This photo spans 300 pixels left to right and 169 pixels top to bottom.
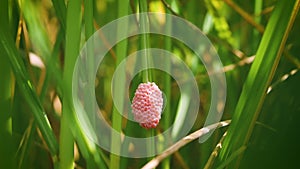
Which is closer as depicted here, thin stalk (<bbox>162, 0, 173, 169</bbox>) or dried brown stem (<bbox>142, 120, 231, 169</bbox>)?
dried brown stem (<bbox>142, 120, 231, 169</bbox>)

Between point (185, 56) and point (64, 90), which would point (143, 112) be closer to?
point (64, 90)

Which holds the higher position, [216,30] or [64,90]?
[216,30]

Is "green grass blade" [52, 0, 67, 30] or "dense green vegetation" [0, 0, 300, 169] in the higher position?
"green grass blade" [52, 0, 67, 30]

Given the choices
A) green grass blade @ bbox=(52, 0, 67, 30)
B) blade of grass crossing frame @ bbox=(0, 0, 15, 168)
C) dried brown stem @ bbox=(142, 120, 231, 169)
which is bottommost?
dried brown stem @ bbox=(142, 120, 231, 169)

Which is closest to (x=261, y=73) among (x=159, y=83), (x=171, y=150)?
(x=171, y=150)

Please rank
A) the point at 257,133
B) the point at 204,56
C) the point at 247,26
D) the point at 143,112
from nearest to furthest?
the point at 143,112 → the point at 257,133 → the point at 204,56 → the point at 247,26

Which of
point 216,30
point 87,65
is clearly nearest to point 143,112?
point 87,65

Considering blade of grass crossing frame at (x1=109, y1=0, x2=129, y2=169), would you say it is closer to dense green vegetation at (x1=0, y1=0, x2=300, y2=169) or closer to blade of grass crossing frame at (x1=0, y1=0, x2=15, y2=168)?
dense green vegetation at (x1=0, y1=0, x2=300, y2=169)

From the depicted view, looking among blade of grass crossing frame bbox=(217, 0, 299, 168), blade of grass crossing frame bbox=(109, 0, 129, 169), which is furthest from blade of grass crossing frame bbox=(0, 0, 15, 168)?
→ blade of grass crossing frame bbox=(217, 0, 299, 168)
